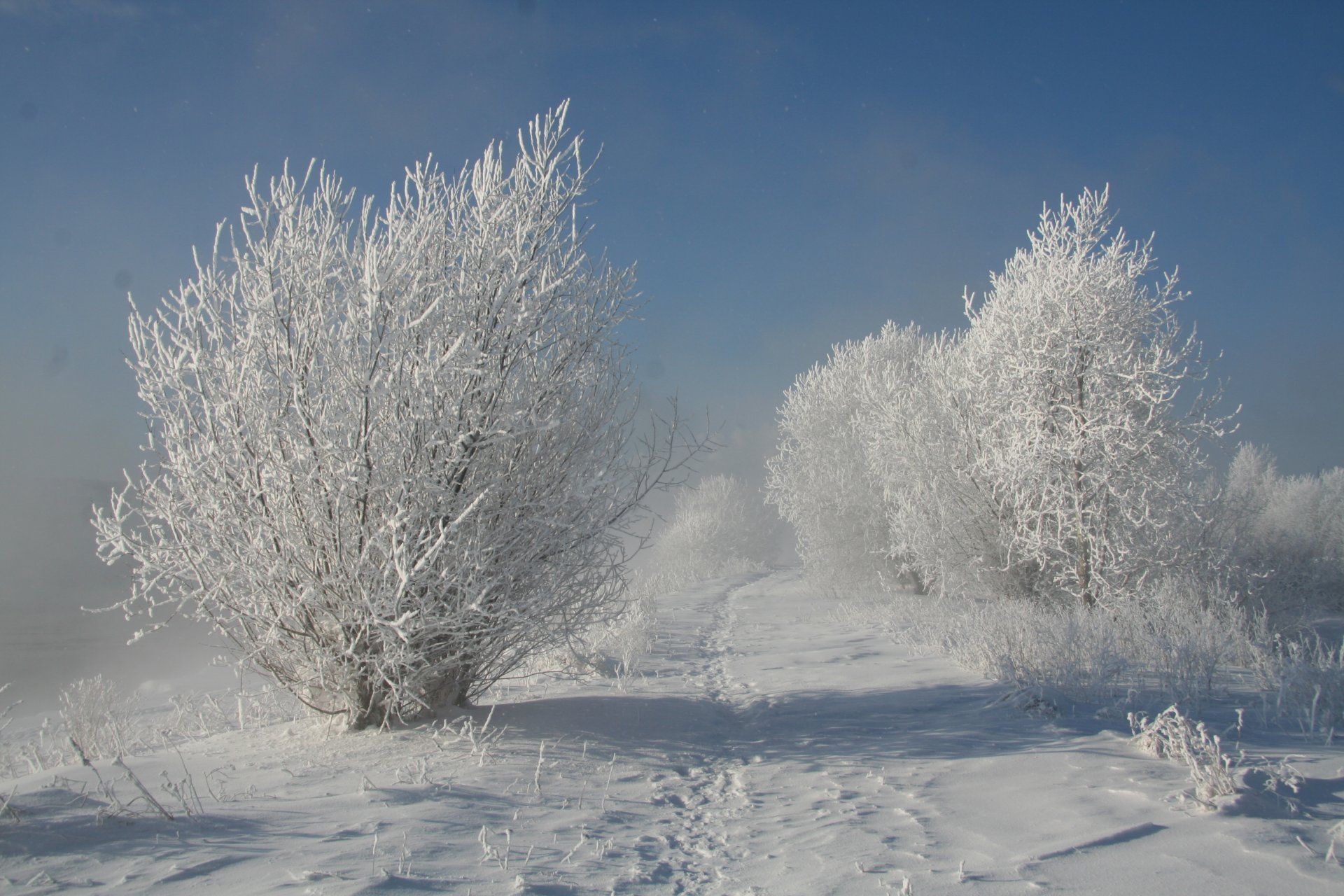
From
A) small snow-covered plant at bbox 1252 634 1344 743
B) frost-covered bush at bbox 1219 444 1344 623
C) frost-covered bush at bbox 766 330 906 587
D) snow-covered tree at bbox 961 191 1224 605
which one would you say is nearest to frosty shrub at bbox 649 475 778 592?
frost-covered bush at bbox 766 330 906 587

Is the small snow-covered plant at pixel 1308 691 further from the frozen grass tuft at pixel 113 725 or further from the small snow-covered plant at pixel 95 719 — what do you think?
the small snow-covered plant at pixel 95 719

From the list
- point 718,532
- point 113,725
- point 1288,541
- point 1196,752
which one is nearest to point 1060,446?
point 1196,752

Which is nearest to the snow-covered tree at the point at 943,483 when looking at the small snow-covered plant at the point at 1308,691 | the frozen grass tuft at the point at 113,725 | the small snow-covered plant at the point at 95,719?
the small snow-covered plant at the point at 1308,691

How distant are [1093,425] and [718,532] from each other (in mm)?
30825

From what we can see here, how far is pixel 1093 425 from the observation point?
31.1ft

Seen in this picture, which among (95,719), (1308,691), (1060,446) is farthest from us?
(1060,446)

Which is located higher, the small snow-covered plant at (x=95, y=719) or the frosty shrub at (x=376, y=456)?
the frosty shrub at (x=376, y=456)

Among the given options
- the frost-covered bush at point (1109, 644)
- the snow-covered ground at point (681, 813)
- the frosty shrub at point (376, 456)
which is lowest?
the snow-covered ground at point (681, 813)

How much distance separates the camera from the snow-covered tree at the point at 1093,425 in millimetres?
9438

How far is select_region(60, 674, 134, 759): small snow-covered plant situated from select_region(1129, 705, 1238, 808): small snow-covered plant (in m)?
6.95

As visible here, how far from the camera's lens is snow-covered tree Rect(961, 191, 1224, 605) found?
31.0 feet

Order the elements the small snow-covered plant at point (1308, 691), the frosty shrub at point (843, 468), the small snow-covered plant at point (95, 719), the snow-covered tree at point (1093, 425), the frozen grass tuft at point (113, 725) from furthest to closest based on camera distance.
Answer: the frosty shrub at point (843, 468) < the snow-covered tree at point (1093, 425) < the small snow-covered plant at point (95, 719) < the frozen grass tuft at point (113, 725) < the small snow-covered plant at point (1308, 691)

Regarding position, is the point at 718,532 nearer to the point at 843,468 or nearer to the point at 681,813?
the point at 843,468

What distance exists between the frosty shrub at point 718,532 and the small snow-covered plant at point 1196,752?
30.4 metres
